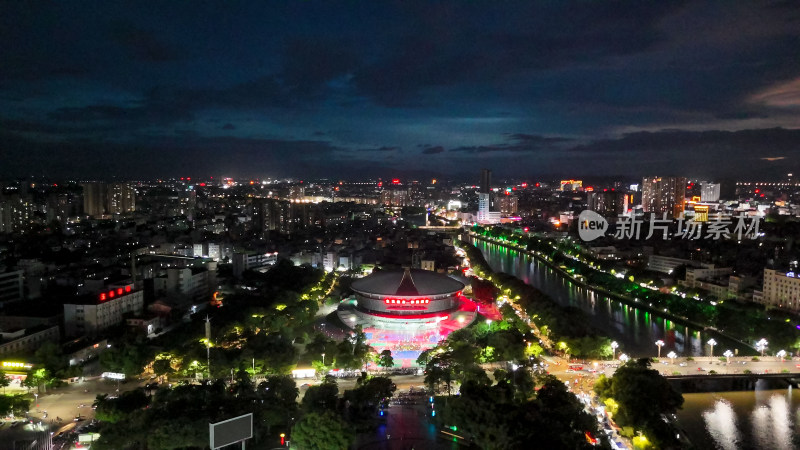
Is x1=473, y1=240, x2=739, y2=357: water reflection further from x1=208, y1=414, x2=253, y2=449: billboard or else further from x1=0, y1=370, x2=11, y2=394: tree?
x1=0, y1=370, x2=11, y2=394: tree

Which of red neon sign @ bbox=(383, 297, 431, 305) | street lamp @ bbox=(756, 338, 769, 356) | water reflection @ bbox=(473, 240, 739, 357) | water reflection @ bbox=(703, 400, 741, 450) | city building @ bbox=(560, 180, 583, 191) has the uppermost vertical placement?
city building @ bbox=(560, 180, 583, 191)

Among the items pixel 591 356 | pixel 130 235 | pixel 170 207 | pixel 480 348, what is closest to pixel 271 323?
pixel 480 348

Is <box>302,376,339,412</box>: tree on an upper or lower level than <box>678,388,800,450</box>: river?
upper

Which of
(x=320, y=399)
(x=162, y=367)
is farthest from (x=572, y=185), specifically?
(x=320, y=399)

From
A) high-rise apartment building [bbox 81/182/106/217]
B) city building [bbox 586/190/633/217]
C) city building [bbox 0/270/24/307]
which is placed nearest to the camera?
city building [bbox 0/270/24/307]

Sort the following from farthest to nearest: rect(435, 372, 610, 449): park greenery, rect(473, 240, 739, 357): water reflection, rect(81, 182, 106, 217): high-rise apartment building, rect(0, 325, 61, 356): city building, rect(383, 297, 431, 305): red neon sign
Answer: rect(81, 182, 106, 217): high-rise apartment building
rect(383, 297, 431, 305): red neon sign
rect(473, 240, 739, 357): water reflection
rect(0, 325, 61, 356): city building
rect(435, 372, 610, 449): park greenery

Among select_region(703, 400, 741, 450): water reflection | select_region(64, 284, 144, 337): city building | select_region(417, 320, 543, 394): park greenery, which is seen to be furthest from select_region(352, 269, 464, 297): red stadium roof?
select_region(703, 400, 741, 450): water reflection

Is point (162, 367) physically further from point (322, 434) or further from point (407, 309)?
point (407, 309)

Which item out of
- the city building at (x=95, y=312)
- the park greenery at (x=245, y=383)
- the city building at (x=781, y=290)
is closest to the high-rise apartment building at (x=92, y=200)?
the city building at (x=95, y=312)
